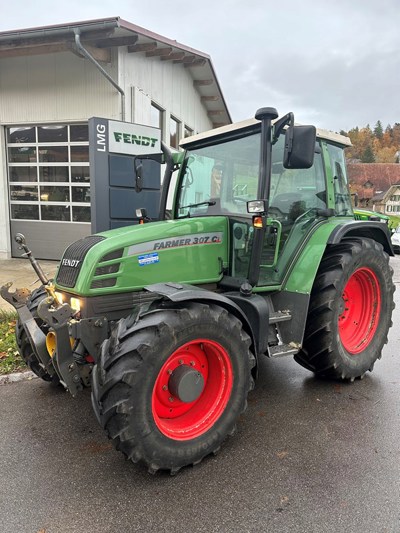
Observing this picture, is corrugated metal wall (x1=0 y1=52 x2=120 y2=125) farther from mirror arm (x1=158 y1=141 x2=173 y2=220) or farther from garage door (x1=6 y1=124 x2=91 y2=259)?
mirror arm (x1=158 y1=141 x2=173 y2=220)

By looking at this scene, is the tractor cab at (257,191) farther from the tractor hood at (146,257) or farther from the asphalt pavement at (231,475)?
the asphalt pavement at (231,475)

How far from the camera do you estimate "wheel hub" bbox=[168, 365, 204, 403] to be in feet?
8.31

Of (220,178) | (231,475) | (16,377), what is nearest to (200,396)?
(231,475)

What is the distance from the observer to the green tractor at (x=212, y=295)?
93.9 inches

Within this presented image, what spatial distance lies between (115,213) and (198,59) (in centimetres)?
643

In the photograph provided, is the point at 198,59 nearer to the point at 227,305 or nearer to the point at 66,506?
the point at 227,305

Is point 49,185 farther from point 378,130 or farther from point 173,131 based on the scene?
point 378,130

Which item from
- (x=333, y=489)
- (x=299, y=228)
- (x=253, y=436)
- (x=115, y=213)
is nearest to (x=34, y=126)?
(x=115, y=213)

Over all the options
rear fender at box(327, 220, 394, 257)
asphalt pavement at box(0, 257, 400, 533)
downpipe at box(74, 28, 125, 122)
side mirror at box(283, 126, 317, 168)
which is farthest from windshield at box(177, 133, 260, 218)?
downpipe at box(74, 28, 125, 122)

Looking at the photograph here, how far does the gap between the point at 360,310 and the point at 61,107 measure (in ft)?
24.9

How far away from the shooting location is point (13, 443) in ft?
9.32

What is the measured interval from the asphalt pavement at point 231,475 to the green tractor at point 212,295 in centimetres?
24

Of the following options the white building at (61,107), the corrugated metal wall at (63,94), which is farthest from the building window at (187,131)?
the corrugated metal wall at (63,94)

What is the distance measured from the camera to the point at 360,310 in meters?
4.16
